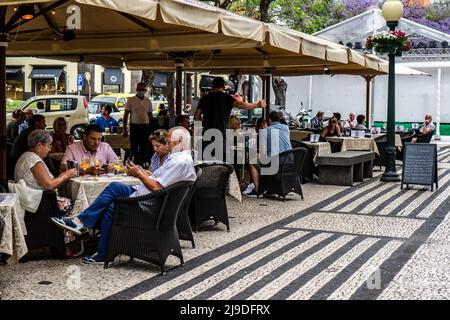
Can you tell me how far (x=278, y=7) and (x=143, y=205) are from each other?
82.1 ft

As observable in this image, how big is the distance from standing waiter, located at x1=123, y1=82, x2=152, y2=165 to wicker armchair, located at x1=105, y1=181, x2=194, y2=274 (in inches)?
309

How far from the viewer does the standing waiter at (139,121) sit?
1363 centimetres

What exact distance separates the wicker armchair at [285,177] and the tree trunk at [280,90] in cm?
1668

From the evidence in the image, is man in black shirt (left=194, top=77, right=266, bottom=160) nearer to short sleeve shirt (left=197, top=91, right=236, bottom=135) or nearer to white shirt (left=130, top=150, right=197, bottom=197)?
short sleeve shirt (left=197, top=91, right=236, bottom=135)

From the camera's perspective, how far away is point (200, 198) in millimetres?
7570

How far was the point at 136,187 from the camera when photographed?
19.8ft

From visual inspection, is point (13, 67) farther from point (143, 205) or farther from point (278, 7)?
point (143, 205)

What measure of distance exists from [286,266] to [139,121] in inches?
322

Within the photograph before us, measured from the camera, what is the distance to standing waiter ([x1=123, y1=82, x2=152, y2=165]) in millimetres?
13633

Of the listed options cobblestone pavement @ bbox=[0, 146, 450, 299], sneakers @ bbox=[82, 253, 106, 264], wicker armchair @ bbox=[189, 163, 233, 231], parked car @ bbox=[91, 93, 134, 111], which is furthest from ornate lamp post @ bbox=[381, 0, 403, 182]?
parked car @ bbox=[91, 93, 134, 111]

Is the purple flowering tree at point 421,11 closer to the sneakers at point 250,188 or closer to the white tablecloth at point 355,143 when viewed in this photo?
the white tablecloth at point 355,143

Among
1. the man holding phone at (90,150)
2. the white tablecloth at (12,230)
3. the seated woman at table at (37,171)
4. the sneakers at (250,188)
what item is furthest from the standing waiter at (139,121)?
the white tablecloth at (12,230)

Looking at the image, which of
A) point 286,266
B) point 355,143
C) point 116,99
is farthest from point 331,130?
point 116,99
